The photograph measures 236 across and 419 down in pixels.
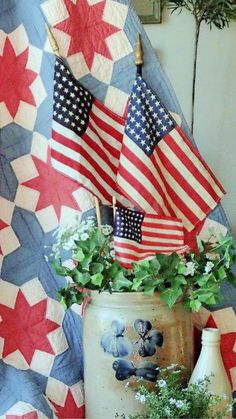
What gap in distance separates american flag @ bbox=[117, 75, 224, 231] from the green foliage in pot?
7.1 inches

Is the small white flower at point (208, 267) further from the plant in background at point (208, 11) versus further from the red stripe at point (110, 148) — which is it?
the plant in background at point (208, 11)

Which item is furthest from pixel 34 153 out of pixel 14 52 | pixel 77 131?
pixel 14 52

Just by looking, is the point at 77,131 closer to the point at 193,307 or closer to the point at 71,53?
the point at 71,53

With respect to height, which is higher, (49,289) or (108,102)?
(108,102)

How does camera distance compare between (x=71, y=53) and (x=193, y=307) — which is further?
(x=71, y=53)

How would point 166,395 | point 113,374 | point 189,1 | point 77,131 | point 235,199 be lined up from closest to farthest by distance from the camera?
point 166,395
point 113,374
point 77,131
point 189,1
point 235,199

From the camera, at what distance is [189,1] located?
1.75 m

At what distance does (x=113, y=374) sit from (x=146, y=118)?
1.94 feet

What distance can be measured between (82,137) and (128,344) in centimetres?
49

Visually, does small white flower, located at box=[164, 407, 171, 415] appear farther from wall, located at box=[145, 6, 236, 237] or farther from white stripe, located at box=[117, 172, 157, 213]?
wall, located at box=[145, 6, 236, 237]

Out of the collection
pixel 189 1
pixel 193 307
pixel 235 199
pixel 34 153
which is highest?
pixel 189 1

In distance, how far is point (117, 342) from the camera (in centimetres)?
127

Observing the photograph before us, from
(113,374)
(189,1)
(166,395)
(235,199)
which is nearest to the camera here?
(166,395)

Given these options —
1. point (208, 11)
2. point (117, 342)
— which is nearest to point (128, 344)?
point (117, 342)
